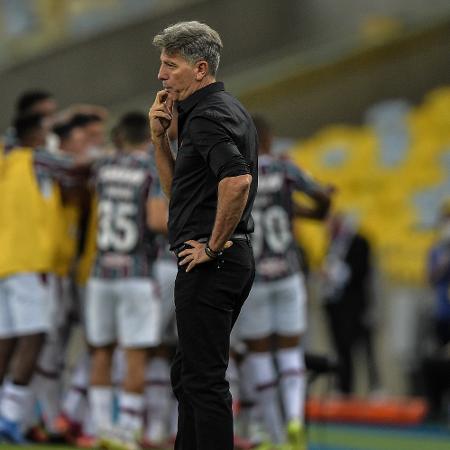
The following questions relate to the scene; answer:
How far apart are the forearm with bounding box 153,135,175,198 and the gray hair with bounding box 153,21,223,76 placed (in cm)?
45

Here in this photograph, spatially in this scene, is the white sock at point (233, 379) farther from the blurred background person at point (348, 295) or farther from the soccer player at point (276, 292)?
the blurred background person at point (348, 295)

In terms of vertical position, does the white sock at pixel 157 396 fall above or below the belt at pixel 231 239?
below

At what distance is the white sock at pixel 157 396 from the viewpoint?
10750 mm

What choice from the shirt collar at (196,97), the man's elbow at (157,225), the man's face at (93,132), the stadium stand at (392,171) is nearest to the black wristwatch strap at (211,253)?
the shirt collar at (196,97)

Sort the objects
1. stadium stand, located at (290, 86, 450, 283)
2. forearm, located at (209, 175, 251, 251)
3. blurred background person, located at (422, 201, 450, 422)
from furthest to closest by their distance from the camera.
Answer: stadium stand, located at (290, 86, 450, 283)
blurred background person, located at (422, 201, 450, 422)
forearm, located at (209, 175, 251, 251)

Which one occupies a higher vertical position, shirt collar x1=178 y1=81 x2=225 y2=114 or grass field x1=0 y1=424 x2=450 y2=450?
shirt collar x1=178 y1=81 x2=225 y2=114

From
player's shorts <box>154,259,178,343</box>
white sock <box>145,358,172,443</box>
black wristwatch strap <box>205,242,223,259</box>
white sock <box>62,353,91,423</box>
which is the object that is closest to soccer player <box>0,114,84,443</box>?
white sock <box>62,353,91,423</box>

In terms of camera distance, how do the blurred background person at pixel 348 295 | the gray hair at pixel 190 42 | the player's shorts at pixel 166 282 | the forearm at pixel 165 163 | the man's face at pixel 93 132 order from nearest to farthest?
the gray hair at pixel 190 42, the forearm at pixel 165 163, the player's shorts at pixel 166 282, the man's face at pixel 93 132, the blurred background person at pixel 348 295

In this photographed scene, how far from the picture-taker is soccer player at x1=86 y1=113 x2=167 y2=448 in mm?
9781

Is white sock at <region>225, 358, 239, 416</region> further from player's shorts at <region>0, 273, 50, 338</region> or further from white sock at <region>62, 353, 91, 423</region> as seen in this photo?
player's shorts at <region>0, 273, 50, 338</region>

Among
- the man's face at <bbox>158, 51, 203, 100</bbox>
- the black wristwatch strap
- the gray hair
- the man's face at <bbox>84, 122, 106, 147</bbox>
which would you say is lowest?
the black wristwatch strap

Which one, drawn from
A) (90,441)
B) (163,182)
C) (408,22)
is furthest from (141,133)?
(408,22)

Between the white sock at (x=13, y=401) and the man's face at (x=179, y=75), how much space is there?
3843 millimetres

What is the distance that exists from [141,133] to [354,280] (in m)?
7.15
